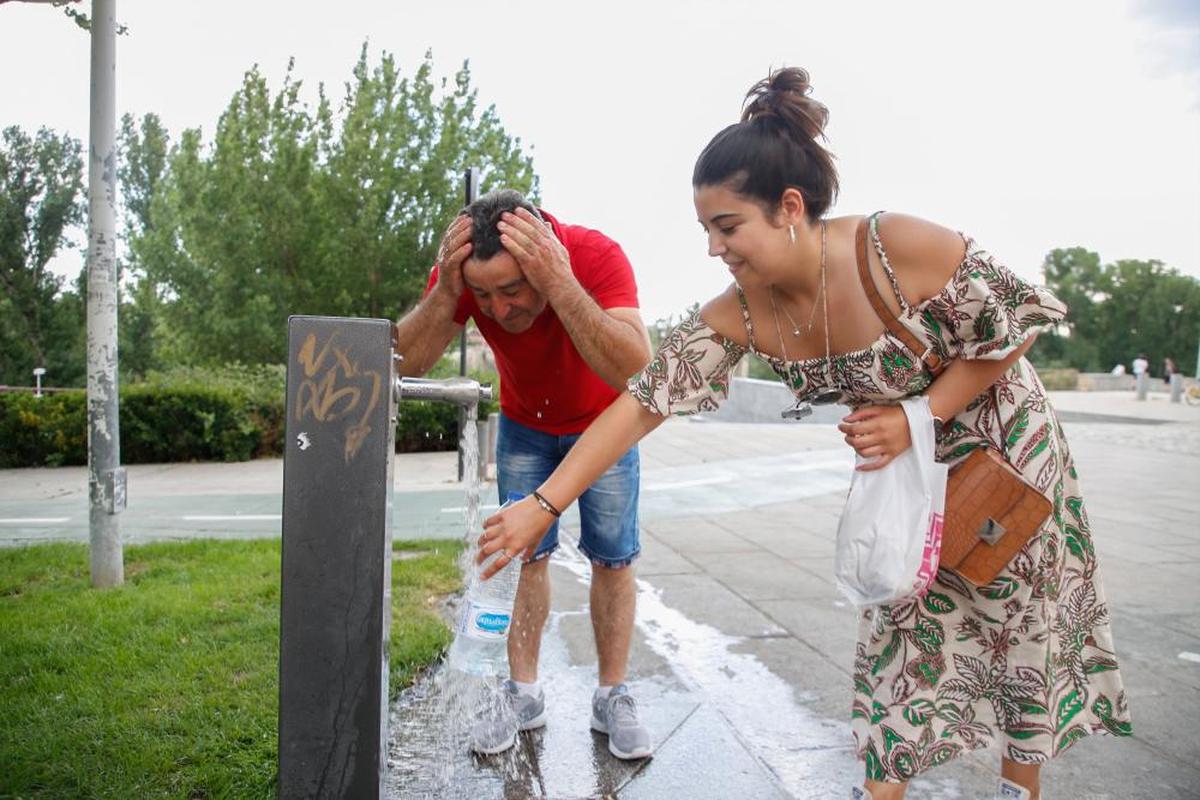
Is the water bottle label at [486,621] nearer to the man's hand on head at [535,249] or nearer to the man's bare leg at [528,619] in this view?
the man's bare leg at [528,619]

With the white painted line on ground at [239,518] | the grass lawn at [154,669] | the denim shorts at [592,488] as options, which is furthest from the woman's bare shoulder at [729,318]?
the white painted line on ground at [239,518]

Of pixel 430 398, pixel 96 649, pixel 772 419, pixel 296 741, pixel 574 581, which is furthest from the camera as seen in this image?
pixel 772 419

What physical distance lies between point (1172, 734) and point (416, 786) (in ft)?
8.19

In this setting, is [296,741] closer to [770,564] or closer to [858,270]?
[858,270]

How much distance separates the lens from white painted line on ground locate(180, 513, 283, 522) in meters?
7.09

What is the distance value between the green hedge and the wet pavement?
219 centimetres

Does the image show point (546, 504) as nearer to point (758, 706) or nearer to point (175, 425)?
point (758, 706)

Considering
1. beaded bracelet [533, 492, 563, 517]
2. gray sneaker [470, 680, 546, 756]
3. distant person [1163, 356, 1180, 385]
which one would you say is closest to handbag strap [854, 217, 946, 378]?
beaded bracelet [533, 492, 563, 517]

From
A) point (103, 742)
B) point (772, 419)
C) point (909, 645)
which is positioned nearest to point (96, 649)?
point (103, 742)

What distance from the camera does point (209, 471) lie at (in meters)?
10.5

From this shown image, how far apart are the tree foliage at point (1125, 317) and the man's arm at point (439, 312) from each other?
66.3m

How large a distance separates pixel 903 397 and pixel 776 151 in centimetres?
65

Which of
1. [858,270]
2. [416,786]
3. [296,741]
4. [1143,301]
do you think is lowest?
[416,786]

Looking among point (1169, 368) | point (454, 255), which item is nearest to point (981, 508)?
point (454, 255)
